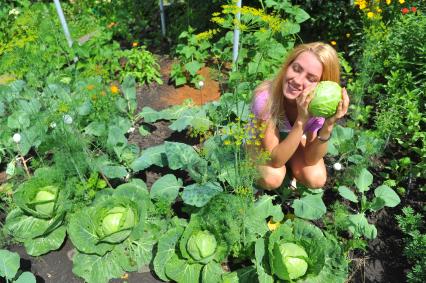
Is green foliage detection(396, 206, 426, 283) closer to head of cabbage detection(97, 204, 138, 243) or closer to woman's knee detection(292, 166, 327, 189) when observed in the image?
woman's knee detection(292, 166, 327, 189)

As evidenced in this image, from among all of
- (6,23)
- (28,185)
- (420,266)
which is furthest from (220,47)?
(6,23)

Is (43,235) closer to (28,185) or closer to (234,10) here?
(28,185)

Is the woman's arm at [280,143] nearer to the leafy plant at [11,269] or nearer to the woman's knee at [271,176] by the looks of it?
the woman's knee at [271,176]

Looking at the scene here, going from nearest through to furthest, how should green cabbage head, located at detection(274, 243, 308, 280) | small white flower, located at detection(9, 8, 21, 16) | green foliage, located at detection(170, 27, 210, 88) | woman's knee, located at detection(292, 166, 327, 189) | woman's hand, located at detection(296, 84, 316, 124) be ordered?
green cabbage head, located at detection(274, 243, 308, 280) < woman's hand, located at detection(296, 84, 316, 124) < woman's knee, located at detection(292, 166, 327, 189) < green foliage, located at detection(170, 27, 210, 88) < small white flower, located at detection(9, 8, 21, 16)

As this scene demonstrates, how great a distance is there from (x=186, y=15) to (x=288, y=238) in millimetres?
3967

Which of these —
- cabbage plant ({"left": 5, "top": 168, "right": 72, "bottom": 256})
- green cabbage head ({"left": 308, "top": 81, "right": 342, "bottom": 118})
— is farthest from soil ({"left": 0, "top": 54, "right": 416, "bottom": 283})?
green cabbage head ({"left": 308, "top": 81, "right": 342, "bottom": 118})

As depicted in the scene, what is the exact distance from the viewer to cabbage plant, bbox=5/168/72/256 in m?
2.89

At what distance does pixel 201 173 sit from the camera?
121 inches

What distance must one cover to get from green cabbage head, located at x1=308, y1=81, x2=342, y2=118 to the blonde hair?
16 centimetres

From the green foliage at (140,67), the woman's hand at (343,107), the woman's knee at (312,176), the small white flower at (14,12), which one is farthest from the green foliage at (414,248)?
the small white flower at (14,12)

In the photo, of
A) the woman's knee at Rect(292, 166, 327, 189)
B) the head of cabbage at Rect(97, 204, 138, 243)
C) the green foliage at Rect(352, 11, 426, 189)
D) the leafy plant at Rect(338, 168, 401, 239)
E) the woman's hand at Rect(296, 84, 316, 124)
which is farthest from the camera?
the green foliage at Rect(352, 11, 426, 189)

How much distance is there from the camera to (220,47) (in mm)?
4715

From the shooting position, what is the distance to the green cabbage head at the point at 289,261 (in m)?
2.29

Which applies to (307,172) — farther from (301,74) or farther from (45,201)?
(45,201)
